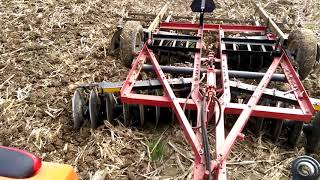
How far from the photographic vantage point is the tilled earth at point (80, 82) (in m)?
4.07

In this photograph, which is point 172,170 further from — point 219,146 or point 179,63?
point 179,63

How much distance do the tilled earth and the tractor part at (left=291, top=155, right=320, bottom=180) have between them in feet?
6.08

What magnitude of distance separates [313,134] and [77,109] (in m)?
2.51

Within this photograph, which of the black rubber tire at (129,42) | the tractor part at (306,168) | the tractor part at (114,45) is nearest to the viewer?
the tractor part at (306,168)

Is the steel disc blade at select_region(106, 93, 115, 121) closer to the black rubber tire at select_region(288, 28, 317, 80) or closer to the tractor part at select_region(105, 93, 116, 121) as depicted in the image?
the tractor part at select_region(105, 93, 116, 121)

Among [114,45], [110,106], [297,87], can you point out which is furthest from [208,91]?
[114,45]

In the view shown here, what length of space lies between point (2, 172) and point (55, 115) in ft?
8.56

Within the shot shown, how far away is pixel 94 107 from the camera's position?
168 inches

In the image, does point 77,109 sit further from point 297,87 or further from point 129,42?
point 297,87

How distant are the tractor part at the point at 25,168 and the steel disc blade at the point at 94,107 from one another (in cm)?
189

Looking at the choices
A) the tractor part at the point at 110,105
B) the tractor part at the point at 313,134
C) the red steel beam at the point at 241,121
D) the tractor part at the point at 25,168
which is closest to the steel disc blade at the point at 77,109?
the tractor part at the point at 110,105

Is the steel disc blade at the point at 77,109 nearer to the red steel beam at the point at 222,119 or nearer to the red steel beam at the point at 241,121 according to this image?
the red steel beam at the point at 222,119

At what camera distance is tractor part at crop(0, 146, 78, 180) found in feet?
7.00

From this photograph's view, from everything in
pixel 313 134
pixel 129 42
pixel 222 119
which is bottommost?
pixel 313 134
